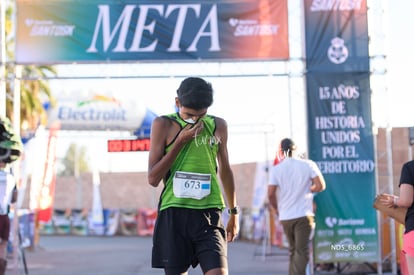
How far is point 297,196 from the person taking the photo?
24.5 feet

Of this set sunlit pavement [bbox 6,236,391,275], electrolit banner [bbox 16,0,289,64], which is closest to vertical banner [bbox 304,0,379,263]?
electrolit banner [bbox 16,0,289,64]

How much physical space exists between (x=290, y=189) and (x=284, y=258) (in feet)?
20.2

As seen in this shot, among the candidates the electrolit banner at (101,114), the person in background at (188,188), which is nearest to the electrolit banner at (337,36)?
the person in background at (188,188)

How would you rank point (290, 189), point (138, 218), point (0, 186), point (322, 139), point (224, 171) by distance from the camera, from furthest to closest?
point (138, 218) → point (322, 139) → point (290, 189) → point (0, 186) → point (224, 171)

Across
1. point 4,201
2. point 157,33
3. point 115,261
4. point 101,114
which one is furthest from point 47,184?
point 4,201

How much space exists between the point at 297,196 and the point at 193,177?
3.81 meters

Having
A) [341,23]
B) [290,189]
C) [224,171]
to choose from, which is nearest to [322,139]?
[341,23]

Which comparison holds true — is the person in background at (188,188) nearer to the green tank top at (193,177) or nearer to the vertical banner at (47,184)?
the green tank top at (193,177)

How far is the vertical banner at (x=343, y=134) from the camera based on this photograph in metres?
9.63

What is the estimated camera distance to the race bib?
381 centimetres

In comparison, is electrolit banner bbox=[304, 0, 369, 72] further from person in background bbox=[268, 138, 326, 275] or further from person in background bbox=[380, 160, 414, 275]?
person in background bbox=[380, 160, 414, 275]

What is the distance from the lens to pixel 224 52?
990 centimetres

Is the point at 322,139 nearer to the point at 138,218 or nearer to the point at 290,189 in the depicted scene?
the point at 290,189

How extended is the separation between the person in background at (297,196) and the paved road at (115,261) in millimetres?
2894
